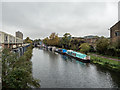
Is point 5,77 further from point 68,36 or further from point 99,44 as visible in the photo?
point 68,36

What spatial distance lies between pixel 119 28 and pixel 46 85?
34660mm

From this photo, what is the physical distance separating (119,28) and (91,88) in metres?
31.0

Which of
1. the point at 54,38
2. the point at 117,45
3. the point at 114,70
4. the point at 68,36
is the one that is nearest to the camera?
the point at 114,70

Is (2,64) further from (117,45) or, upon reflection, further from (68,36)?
(68,36)

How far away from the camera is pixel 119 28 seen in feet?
120

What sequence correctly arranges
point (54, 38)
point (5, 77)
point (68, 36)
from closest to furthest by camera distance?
1. point (5, 77)
2. point (68, 36)
3. point (54, 38)

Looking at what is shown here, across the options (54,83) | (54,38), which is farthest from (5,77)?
(54,38)

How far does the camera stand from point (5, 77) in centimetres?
852

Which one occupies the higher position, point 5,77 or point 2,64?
point 2,64

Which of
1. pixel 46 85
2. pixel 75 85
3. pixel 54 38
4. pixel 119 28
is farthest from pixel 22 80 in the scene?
pixel 54 38

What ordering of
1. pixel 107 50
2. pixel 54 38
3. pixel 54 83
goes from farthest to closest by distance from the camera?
pixel 54 38 → pixel 107 50 → pixel 54 83

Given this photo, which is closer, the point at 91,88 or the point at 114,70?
the point at 91,88

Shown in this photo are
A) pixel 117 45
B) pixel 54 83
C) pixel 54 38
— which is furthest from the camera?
pixel 54 38

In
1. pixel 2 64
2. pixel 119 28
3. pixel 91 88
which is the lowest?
pixel 91 88
